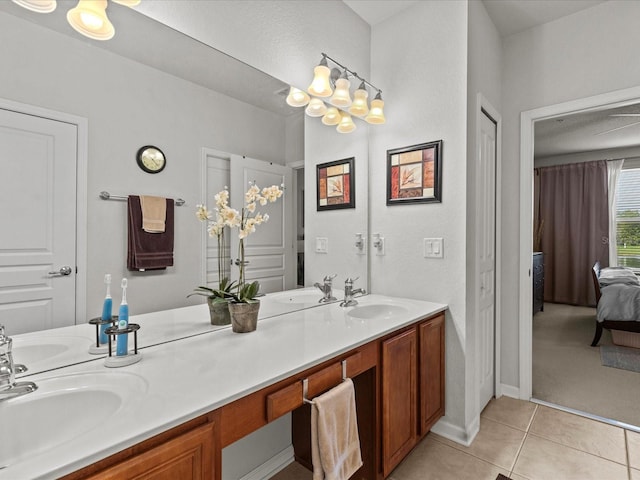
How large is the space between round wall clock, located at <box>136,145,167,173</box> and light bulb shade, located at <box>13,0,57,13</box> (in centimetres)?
47

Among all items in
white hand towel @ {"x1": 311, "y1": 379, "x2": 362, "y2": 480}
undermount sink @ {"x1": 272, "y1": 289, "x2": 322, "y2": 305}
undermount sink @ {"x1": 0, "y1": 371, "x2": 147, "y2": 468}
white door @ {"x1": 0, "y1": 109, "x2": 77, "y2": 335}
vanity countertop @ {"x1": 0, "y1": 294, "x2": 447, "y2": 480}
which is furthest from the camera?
undermount sink @ {"x1": 272, "y1": 289, "x2": 322, "y2": 305}

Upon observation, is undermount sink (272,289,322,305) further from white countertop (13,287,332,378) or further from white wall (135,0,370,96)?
white wall (135,0,370,96)

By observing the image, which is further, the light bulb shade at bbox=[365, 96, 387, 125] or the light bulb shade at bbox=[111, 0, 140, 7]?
the light bulb shade at bbox=[365, 96, 387, 125]

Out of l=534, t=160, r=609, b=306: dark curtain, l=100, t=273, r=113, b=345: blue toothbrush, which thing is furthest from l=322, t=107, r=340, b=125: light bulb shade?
l=534, t=160, r=609, b=306: dark curtain

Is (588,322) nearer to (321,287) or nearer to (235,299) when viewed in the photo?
(321,287)

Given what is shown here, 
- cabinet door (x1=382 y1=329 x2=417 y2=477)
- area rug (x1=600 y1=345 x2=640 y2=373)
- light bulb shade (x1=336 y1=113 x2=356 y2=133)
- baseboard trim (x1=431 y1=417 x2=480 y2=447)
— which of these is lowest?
baseboard trim (x1=431 y1=417 x2=480 y2=447)

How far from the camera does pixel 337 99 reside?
84.3 inches

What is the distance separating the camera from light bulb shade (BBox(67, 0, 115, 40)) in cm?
116

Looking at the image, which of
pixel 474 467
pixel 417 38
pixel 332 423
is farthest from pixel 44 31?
pixel 474 467

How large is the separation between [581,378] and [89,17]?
3891mm

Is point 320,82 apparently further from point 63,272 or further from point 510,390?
point 510,390

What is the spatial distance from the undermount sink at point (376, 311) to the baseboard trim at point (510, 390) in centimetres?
130

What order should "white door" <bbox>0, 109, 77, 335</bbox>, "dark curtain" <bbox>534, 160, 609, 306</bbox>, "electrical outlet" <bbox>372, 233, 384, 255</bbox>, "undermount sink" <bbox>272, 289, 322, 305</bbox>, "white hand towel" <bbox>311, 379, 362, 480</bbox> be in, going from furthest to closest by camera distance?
"dark curtain" <bbox>534, 160, 609, 306</bbox> < "electrical outlet" <bbox>372, 233, 384, 255</bbox> < "undermount sink" <bbox>272, 289, 322, 305</bbox> < "white hand towel" <bbox>311, 379, 362, 480</bbox> < "white door" <bbox>0, 109, 77, 335</bbox>

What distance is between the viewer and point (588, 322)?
186 inches
